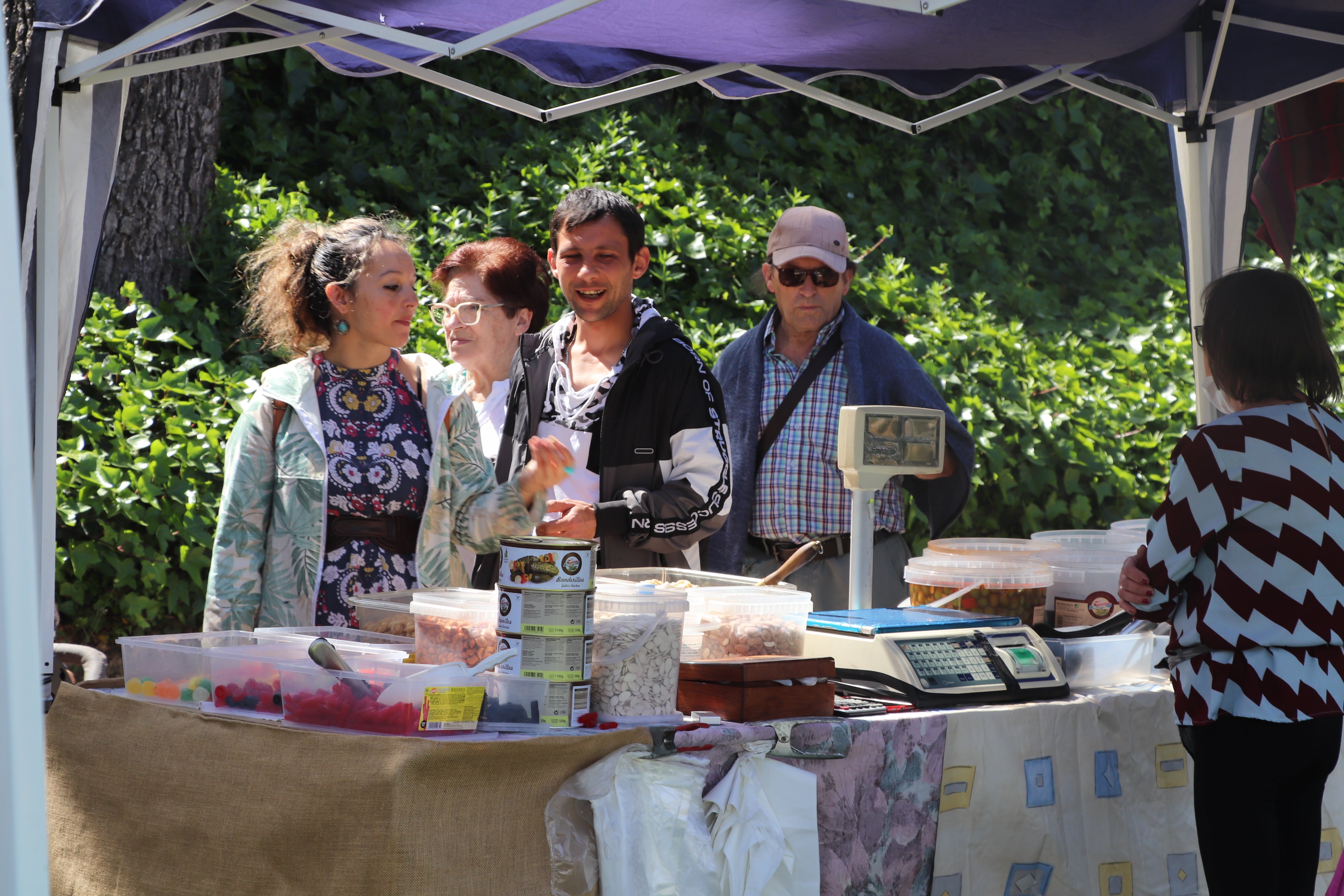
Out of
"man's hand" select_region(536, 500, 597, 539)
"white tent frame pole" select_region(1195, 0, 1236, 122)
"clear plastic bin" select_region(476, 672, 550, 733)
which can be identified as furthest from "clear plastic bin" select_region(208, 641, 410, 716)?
"white tent frame pole" select_region(1195, 0, 1236, 122)

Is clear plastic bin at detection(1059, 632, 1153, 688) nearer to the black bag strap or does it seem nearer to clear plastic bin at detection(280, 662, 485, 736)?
the black bag strap

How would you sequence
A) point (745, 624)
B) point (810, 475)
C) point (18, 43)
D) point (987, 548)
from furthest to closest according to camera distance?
point (18, 43)
point (810, 475)
point (987, 548)
point (745, 624)

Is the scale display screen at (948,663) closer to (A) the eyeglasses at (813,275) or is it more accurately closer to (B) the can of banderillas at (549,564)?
(B) the can of banderillas at (549,564)

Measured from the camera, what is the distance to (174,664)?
197cm

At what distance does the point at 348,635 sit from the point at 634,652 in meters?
0.55

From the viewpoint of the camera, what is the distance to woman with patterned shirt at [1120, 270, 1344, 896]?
2.05m

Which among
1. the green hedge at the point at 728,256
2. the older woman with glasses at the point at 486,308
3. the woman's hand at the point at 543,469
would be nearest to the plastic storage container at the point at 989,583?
the woman's hand at the point at 543,469

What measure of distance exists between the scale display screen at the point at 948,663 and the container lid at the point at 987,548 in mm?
410

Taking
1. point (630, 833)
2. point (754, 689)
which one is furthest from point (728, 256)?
point (630, 833)

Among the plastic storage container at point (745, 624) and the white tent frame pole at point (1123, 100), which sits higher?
the white tent frame pole at point (1123, 100)

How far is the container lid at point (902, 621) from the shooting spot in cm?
232

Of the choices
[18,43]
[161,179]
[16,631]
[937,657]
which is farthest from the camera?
[161,179]

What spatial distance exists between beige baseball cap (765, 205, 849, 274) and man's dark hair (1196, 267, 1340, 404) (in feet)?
4.58

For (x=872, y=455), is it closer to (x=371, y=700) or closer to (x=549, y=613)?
(x=549, y=613)
